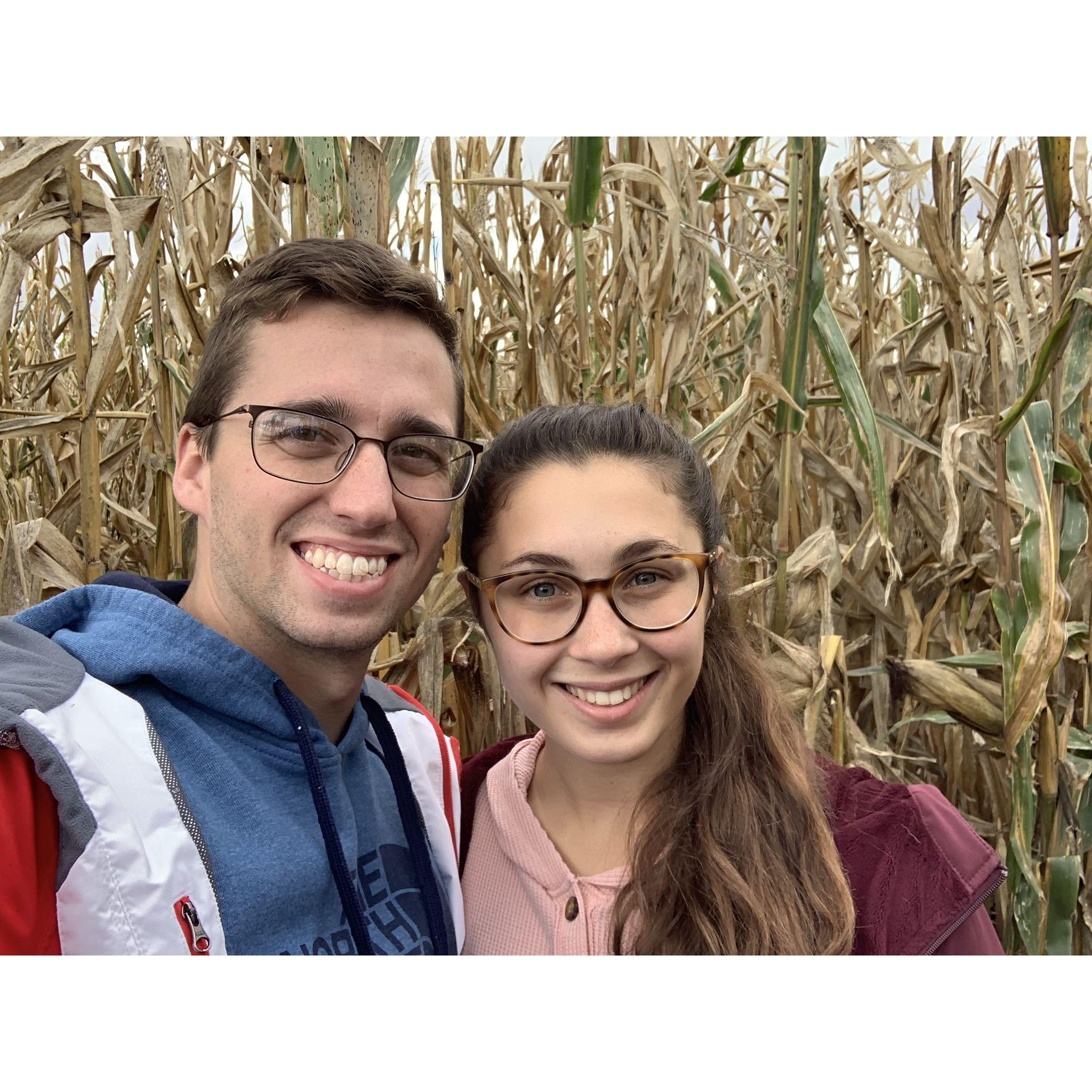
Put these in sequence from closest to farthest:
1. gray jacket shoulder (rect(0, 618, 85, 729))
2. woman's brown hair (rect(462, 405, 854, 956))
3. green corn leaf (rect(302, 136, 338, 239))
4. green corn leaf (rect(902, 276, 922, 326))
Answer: gray jacket shoulder (rect(0, 618, 85, 729)) → woman's brown hair (rect(462, 405, 854, 956)) → green corn leaf (rect(302, 136, 338, 239)) → green corn leaf (rect(902, 276, 922, 326))

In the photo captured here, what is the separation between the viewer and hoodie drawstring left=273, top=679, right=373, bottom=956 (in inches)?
30.0

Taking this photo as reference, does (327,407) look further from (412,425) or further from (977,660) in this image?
(977,660)

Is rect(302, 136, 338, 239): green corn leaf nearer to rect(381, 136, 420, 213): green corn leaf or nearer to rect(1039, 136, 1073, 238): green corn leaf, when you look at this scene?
rect(381, 136, 420, 213): green corn leaf

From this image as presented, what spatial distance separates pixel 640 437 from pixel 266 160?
71cm

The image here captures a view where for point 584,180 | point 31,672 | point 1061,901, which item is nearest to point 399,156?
point 584,180

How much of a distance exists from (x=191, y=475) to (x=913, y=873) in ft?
2.54

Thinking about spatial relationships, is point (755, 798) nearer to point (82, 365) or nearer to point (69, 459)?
point (82, 365)

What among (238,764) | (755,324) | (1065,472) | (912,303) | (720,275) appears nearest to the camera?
(238,764)

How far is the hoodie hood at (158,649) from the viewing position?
0.70 meters

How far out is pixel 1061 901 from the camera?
1.11 meters

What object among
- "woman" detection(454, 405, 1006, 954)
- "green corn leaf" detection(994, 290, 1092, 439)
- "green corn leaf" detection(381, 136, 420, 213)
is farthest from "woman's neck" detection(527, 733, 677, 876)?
"green corn leaf" detection(381, 136, 420, 213)

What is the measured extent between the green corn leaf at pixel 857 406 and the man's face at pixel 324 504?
1.74ft

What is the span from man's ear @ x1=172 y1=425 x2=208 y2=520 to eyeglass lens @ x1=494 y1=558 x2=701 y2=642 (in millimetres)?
298

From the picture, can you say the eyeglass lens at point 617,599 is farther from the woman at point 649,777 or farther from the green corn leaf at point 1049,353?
the green corn leaf at point 1049,353
